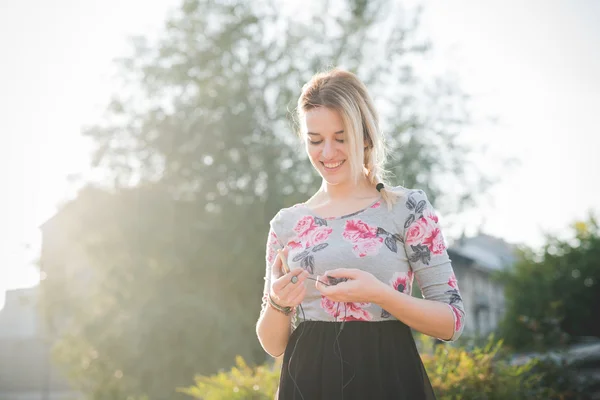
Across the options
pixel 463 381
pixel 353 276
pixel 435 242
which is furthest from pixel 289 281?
pixel 463 381

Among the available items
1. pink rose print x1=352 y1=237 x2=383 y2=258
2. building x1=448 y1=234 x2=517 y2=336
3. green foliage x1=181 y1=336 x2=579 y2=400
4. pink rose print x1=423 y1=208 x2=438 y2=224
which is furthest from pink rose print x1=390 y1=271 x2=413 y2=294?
building x1=448 y1=234 x2=517 y2=336

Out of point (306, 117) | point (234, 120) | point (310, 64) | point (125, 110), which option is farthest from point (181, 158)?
point (306, 117)

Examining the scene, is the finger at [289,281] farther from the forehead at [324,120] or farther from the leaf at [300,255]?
the forehead at [324,120]

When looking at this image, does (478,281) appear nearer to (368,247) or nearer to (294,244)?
(294,244)

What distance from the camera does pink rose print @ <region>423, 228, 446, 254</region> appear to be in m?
2.45

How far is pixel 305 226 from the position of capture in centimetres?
271

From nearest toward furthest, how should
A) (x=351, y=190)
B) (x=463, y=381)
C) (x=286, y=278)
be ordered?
(x=286, y=278) → (x=351, y=190) → (x=463, y=381)

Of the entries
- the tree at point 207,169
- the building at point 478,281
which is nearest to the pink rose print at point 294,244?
the tree at point 207,169

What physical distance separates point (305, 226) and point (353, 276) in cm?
54

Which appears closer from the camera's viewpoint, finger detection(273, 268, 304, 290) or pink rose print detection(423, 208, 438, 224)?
finger detection(273, 268, 304, 290)

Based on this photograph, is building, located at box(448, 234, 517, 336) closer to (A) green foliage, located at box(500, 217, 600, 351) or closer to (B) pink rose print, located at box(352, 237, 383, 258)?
(A) green foliage, located at box(500, 217, 600, 351)

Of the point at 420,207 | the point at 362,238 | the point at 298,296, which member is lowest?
the point at 298,296

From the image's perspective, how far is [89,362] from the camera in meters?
16.3

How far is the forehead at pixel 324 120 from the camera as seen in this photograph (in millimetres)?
2623
